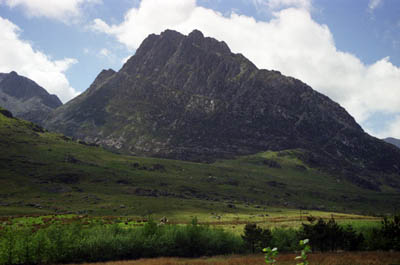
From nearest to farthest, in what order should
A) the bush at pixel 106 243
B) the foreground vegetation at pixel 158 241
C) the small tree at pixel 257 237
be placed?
the foreground vegetation at pixel 158 241 < the bush at pixel 106 243 < the small tree at pixel 257 237

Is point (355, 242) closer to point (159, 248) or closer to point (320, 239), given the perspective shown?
point (320, 239)

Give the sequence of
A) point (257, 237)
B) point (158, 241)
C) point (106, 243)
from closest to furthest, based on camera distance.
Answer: point (106, 243) → point (158, 241) → point (257, 237)

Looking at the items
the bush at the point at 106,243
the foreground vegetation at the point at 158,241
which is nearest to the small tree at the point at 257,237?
the foreground vegetation at the point at 158,241

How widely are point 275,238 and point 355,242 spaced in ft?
67.9

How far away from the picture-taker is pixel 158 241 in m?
82.4

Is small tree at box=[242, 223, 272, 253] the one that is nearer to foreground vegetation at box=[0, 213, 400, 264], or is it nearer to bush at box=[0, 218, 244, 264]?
foreground vegetation at box=[0, 213, 400, 264]

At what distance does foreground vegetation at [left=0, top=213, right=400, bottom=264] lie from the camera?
6725cm

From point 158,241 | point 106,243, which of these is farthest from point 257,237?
point 106,243

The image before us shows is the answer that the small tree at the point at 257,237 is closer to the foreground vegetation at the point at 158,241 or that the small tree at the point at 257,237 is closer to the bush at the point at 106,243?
the foreground vegetation at the point at 158,241

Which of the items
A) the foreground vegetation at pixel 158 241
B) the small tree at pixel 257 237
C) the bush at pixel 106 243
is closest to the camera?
the foreground vegetation at pixel 158 241

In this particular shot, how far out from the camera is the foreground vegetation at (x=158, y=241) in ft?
221

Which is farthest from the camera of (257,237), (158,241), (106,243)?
(257,237)

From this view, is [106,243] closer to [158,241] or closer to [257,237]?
[158,241]

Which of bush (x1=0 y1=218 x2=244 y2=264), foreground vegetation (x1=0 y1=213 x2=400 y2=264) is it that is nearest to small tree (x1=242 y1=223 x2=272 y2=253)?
foreground vegetation (x1=0 y1=213 x2=400 y2=264)
